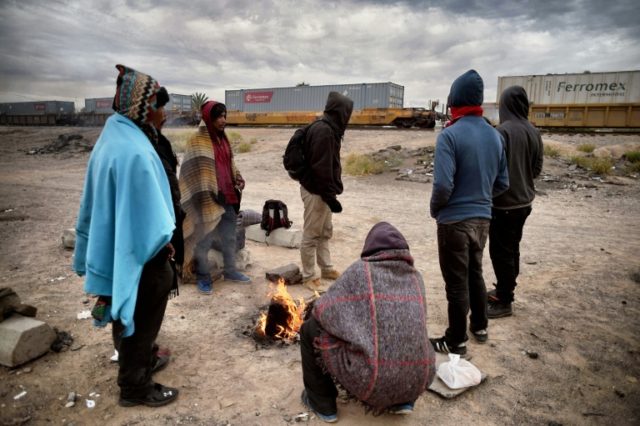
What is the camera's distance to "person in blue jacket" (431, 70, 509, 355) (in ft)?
10.3

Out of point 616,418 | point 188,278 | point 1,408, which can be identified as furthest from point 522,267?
point 1,408

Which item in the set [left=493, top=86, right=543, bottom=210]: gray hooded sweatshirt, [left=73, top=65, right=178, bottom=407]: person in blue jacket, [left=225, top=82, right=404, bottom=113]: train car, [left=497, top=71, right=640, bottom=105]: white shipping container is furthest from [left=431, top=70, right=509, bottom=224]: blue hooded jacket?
[left=225, top=82, right=404, bottom=113]: train car

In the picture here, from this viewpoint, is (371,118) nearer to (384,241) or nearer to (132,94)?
(132,94)

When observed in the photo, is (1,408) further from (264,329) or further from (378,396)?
(378,396)

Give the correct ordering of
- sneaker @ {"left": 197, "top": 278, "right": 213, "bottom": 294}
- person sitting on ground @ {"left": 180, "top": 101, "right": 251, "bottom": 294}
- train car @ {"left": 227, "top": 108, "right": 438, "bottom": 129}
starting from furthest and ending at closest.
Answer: train car @ {"left": 227, "top": 108, "right": 438, "bottom": 129}, sneaker @ {"left": 197, "top": 278, "right": 213, "bottom": 294}, person sitting on ground @ {"left": 180, "top": 101, "right": 251, "bottom": 294}

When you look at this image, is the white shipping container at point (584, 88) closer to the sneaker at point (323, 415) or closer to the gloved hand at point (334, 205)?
the gloved hand at point (334, 205)

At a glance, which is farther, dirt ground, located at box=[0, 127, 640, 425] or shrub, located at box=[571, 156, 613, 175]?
shrub, located at box=[571, 156, 613, 175]

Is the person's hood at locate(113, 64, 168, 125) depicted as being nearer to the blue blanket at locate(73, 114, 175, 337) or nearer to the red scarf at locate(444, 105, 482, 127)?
the blue blanket at locate(73, 114, 175, 337)

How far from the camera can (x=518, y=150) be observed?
151 inches

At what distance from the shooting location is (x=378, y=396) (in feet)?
7.65

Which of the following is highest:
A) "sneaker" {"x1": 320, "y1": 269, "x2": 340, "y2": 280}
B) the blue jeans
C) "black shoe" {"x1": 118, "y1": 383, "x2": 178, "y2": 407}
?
the blue jeans

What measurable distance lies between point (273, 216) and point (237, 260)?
1.27m

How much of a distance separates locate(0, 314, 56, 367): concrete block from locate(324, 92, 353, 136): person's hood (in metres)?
3.33

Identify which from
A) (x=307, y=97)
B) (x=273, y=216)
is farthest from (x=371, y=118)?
(x=273, y=216)
